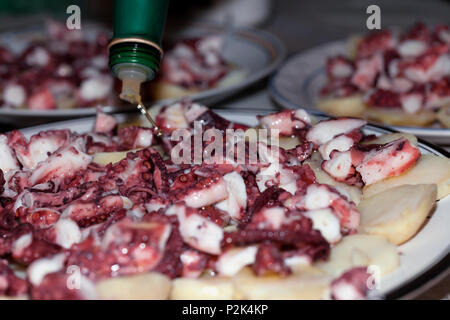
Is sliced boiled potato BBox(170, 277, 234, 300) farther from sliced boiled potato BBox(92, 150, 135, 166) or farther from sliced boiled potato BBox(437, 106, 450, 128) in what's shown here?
sliced boiled potato BBox(437, 106, 450, 128)

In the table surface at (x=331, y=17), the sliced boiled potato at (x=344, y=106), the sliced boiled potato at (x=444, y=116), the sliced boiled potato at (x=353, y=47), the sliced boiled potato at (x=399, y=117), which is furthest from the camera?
the table surface at (x=331, y=17)

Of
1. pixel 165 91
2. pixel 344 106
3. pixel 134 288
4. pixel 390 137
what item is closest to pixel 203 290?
pixel 134 288

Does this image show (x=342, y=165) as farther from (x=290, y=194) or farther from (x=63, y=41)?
(x=63, y=41)

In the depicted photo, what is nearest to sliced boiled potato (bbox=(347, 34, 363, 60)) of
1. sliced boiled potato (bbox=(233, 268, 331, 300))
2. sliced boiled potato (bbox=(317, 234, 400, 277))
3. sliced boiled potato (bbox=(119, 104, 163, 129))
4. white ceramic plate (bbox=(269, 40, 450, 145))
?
white ceramic plate (bbox=(269, 40, 450, 145))

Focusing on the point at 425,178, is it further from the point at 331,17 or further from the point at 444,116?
the point at 331,17

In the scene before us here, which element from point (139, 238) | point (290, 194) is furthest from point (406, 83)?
point (139, 238)

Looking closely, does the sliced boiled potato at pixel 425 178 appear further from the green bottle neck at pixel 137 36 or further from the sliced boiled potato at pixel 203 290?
the green bottle neck at pixel 137 36

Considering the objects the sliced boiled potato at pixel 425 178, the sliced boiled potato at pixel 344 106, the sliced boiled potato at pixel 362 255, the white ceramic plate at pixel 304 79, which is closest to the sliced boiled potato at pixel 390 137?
the sliced boiled potato at pixel 425 178

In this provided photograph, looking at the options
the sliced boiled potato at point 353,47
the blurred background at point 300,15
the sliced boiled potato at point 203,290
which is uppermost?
the blurred background at point 300,15
